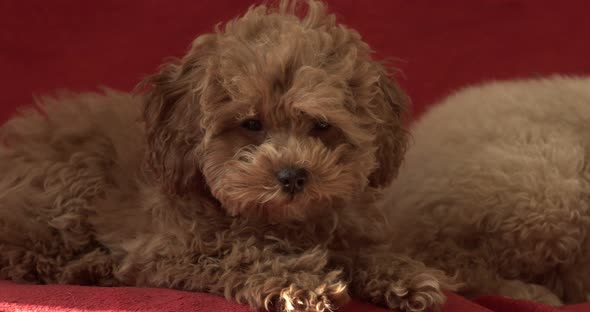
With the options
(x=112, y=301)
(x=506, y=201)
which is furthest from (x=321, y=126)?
(x=506, y=201)

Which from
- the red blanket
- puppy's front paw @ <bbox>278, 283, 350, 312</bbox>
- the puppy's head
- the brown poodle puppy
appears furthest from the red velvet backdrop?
puppy's front paw @ <bbox>278, 283, 350, 312</bbox>

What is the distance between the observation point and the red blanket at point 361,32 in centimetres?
338

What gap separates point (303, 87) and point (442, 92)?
178 cm

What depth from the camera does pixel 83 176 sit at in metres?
2.44

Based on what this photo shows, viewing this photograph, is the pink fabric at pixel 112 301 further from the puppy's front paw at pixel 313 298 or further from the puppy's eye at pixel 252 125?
the puppy's eye at pixel 252 125

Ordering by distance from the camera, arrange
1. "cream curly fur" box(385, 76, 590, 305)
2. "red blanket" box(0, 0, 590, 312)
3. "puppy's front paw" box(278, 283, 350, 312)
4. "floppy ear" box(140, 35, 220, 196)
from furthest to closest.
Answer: "red blanket" box(0, 0, 590, 312) < "cream curly fur" box(385, 76, 590, 305) < "floppy ear" box(140, 35, 220, 196) < "puppy's front paw" box(278, 283, 350, 312)

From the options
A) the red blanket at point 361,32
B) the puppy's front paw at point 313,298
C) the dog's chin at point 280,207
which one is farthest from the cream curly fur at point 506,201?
the puppy's front paw at point 313,298

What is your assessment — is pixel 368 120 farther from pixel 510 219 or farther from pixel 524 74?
pixel 524 74

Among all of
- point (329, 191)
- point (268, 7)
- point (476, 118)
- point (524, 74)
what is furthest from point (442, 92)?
point (329, 191)

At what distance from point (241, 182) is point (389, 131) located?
45cm

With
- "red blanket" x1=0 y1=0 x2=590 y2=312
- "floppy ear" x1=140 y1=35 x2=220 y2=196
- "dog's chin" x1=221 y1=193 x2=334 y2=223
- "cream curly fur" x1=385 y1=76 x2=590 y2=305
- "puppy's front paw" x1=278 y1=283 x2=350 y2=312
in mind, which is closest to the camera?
"puppy's front paw" x1=278 y1=283 x2=350 y2=312

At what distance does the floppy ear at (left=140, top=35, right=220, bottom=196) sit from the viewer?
86.4 inches

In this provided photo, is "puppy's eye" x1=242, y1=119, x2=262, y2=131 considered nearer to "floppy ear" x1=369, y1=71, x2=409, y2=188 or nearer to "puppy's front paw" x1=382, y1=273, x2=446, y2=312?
"floppy ear" x1=369, y1=71, x2=409, y2=188

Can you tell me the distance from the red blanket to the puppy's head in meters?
1.08
